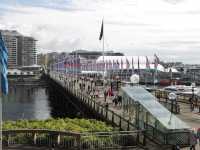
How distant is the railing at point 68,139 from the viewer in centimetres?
2522

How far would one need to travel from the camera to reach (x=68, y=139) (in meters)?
25.3

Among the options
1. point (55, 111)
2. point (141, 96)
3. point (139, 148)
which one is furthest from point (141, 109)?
point (55, 111)

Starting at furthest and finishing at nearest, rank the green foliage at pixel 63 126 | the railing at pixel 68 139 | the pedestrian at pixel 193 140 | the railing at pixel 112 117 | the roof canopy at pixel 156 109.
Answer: the railing at pixel 112 117, the green foliage at pixel 63 126, the roof canopy at pixel 156 109, the pedestrian at pixel 193 140, the railing at pixel 68 139

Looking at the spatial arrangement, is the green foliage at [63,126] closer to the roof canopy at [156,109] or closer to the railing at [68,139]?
the railing at [68,139]

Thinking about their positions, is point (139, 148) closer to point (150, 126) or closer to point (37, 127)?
point (150, 126)

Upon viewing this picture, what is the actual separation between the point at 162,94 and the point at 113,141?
39.1 meters

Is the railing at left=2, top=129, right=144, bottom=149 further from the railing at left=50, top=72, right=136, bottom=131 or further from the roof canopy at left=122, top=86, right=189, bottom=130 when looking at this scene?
the railing at left=50, top=72, right=136, bottom=131

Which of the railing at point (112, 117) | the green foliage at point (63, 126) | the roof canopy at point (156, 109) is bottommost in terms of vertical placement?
the railing at point (112, 117)

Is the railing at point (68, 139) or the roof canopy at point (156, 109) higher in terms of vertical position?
the roof canopy at point (156, 109)

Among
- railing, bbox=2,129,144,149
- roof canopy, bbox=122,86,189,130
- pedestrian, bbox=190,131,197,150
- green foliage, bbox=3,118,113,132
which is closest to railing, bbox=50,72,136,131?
roof canopy, bbox=122,86,189,130

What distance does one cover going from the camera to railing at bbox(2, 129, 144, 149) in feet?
82.7

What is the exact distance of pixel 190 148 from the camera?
25.1 m

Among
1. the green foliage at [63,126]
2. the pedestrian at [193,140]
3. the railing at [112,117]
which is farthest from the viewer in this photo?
the railing at [112,117]

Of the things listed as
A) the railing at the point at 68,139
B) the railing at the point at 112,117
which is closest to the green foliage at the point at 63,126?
the railing at the point at 68,139
